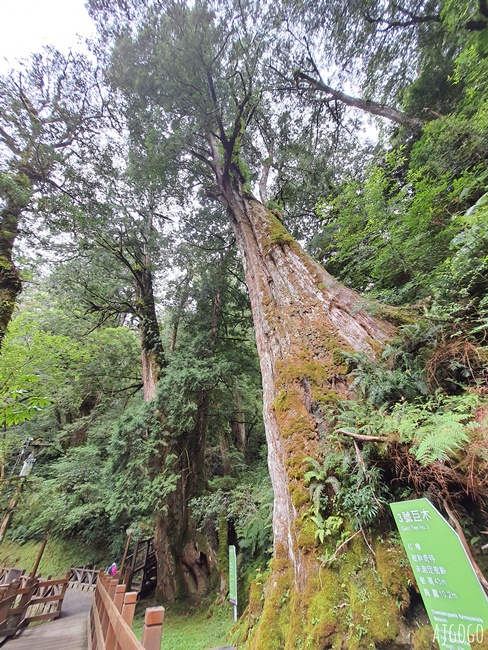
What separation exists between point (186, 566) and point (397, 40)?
587 inches

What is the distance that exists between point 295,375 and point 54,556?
49.8 feet

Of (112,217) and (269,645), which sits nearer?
(269,645)

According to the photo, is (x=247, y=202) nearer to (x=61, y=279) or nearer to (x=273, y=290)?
(x=273, y=290)

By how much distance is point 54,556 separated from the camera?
1156 cm

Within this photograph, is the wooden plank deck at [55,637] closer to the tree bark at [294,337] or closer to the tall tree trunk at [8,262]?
the tall tree trunk at [8,262]

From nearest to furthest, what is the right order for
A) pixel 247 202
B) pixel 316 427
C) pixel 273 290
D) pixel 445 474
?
pixel 445 474 → pixel 316 427 → pixel 273 290 → pixel 247 202

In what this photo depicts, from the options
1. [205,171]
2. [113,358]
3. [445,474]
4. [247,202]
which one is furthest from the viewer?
[113,358]

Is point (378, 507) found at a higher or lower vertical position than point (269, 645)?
higher

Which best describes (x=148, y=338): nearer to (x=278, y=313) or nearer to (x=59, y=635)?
(x=278, y=313)

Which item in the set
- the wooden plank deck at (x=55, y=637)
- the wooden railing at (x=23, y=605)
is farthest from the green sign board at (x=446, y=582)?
the wooden railing at (x=23, y=605)

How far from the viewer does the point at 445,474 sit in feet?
5.54

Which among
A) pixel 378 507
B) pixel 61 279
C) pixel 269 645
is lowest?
pixel 269 645

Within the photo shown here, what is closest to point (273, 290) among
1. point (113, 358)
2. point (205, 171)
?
point (205, 171)

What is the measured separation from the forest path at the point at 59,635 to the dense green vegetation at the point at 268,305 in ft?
5.89
